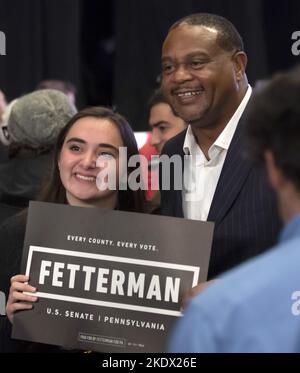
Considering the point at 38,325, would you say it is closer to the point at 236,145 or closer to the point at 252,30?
the point at 236,145

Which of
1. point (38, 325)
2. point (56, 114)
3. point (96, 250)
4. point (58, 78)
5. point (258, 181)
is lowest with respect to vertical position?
point (38, 325)

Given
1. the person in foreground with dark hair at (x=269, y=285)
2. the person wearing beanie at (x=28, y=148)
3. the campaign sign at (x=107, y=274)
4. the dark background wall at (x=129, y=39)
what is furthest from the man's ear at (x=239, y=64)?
the dark background wall at (x=129, y=39)

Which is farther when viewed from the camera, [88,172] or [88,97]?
[88,97]

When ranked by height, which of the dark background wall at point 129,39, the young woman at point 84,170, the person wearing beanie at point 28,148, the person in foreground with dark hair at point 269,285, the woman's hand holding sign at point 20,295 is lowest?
the person in foreground with dark hair at point 269,285

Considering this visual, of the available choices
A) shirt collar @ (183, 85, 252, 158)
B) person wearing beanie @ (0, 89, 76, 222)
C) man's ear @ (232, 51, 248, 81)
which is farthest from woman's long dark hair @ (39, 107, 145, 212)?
person wearing beanie @ (0, 89, 76, 222)

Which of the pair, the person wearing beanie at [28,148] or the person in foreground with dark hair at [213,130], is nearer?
the person in foreground with dark hair at [213,130]

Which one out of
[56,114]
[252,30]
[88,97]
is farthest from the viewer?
[88,97]

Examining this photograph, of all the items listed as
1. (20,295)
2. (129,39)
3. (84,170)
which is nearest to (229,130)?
(84,170)

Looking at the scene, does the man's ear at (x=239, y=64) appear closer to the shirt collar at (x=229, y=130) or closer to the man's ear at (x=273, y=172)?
the shirt collar at (x=229, y=130)

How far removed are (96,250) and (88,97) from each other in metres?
4.38

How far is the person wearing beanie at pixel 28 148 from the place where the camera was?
2.98 meters

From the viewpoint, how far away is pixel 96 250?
7.33ft

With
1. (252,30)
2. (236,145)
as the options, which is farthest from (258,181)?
(252,30)
